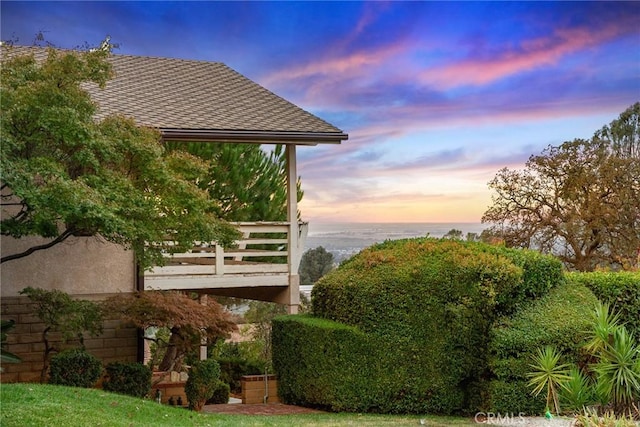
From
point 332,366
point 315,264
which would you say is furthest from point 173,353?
point 315,264

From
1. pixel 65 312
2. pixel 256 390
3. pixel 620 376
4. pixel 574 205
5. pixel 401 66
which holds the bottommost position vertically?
pixel 256 390

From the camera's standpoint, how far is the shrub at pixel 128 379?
14750 millimetres

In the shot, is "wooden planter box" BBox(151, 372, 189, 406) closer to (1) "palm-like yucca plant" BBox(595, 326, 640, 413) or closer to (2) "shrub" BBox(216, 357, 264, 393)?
(2) "shrub" BBox(216, 357, 264, 393)

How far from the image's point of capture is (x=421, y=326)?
575 inches

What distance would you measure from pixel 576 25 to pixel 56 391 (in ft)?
59.0

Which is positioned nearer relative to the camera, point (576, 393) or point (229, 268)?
point (576, 393)

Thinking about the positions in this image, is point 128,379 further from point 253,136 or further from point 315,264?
point 315,264

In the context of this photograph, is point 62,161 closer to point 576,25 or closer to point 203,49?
point 203,49

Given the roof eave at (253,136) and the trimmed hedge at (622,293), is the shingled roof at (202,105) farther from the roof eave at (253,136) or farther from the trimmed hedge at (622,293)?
the trimmed hedge at (622,293)

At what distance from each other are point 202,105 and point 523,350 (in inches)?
359

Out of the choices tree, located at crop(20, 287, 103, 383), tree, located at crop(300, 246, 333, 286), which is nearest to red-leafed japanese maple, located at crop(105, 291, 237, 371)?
tree, located at crop(20, 287, 103, 383)

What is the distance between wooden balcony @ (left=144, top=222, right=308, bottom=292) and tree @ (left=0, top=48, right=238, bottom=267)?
271 centimetres

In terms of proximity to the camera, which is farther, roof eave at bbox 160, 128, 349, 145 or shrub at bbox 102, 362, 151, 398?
roof eave at bbox 160, 128, 349, 145

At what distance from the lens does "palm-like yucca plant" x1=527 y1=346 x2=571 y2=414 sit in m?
12.8
